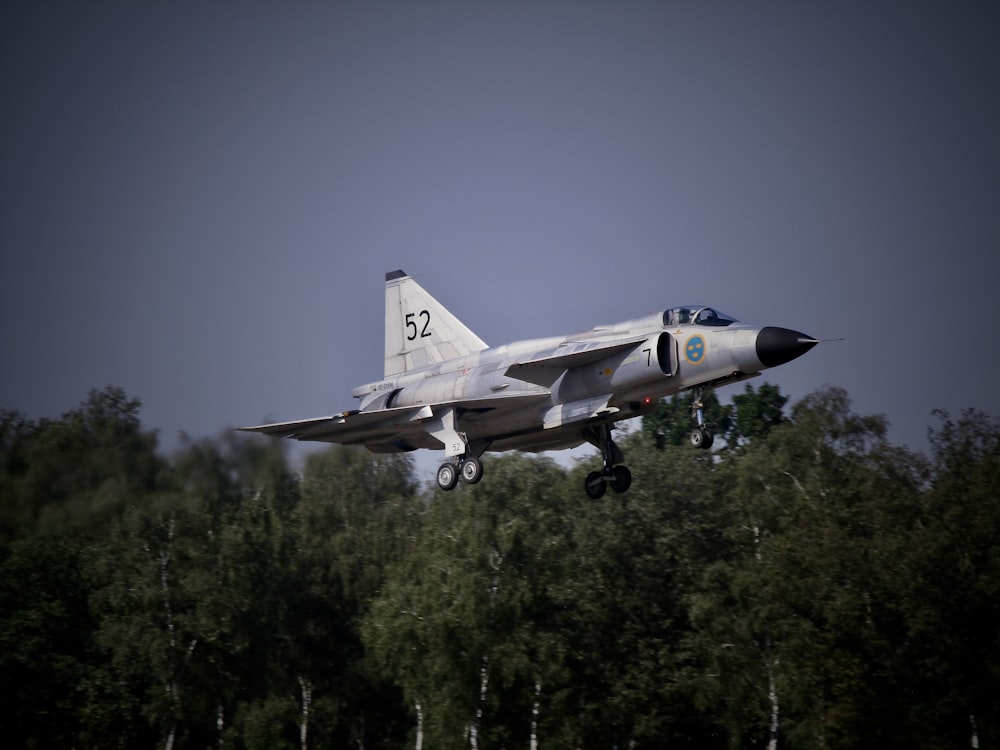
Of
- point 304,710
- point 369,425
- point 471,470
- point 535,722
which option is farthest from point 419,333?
point 304,710

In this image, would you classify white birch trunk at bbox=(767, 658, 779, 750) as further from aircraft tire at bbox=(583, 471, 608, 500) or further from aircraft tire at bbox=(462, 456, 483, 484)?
aircraft tire at bbox=(462, 456, 483, 484)

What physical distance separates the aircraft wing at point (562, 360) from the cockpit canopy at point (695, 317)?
727 mm

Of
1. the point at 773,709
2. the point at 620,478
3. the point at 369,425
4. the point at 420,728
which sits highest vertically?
the point at 369,425

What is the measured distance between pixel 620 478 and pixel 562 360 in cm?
315

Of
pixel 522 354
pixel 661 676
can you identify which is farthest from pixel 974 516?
pixel 522 354

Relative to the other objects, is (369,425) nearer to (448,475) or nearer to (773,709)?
(448,475)

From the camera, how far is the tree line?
30.5 metres

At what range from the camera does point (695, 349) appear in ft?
68.8

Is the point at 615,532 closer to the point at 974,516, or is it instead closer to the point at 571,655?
the point at 571,655

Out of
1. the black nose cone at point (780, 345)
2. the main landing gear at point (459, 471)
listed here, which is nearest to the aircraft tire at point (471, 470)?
the main landing gear at point (459, 471)

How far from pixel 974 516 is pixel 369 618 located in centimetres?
1799

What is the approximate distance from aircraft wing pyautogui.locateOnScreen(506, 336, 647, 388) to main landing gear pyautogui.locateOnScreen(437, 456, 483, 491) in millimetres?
2045

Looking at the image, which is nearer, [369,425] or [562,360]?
[562,360]

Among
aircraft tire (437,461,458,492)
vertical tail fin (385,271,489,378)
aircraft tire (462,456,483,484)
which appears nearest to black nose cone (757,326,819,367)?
aircraft tire (462,456,483,484)
